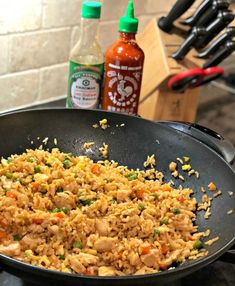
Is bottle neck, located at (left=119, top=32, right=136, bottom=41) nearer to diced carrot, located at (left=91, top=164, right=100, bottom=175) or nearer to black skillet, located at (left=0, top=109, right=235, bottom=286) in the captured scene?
black skillet, located at (left=0, top=109, right=235, bottom=286)

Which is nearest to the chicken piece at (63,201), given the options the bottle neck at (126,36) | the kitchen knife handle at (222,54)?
the bottle neck at (126,36)

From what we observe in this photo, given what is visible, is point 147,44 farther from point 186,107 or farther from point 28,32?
point 28,32

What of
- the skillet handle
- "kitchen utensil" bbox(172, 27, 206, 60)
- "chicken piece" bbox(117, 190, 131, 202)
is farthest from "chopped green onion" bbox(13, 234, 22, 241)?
"kitchen utensil" bbox(172, 27, 206, 60)

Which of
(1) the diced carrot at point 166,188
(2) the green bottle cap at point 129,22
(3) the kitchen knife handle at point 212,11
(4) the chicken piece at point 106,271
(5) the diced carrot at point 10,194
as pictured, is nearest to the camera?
(4) the chicken piece at point 106,271

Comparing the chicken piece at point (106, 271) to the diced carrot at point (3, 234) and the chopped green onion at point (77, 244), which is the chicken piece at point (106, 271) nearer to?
the chopped green onion at point (77, 244)


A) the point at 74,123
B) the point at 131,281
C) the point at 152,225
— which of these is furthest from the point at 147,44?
the point at 131,281

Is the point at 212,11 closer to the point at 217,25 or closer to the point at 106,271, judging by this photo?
the point at 217,25

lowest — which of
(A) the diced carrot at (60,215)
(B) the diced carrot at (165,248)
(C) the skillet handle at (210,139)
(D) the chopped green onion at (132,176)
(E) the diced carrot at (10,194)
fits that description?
(D) the chopped green onion at (132,176)
